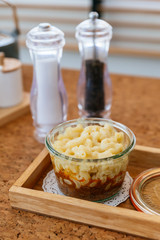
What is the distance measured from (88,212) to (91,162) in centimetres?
9

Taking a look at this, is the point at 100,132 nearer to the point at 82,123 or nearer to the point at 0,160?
the point at 82,123

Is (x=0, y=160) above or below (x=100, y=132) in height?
below

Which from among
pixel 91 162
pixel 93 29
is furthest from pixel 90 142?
pixel 93 29

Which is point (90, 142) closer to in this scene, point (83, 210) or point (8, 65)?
point (83, 210)

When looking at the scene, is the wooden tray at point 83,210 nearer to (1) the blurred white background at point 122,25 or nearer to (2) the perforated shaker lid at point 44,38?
(2) the perforated shaker lid at point 44,38

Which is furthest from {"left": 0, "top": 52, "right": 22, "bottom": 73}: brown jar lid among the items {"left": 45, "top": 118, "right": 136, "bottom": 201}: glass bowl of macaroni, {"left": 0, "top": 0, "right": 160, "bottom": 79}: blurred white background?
{"left": 0, "top": 0, "right": 160, "bottom": 79}: blurred white background

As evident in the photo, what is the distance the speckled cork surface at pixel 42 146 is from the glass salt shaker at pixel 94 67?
0.25 ft

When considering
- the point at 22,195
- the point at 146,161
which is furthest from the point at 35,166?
the point at 146,161

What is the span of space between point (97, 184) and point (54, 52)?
0.39m

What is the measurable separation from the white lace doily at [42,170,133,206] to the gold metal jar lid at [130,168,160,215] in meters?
0.02

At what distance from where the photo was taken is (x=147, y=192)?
66 cm

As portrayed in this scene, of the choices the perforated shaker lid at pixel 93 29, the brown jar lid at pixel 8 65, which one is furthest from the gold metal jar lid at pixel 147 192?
the brown jar lid at pixel 8 65

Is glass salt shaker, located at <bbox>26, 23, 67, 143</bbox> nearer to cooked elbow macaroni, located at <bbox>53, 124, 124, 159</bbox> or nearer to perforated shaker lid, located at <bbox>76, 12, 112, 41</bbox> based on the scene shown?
perforated shaker lid, located at <bbox>76, 12, 112, 41</bbox>

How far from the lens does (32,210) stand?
2.06 feet
